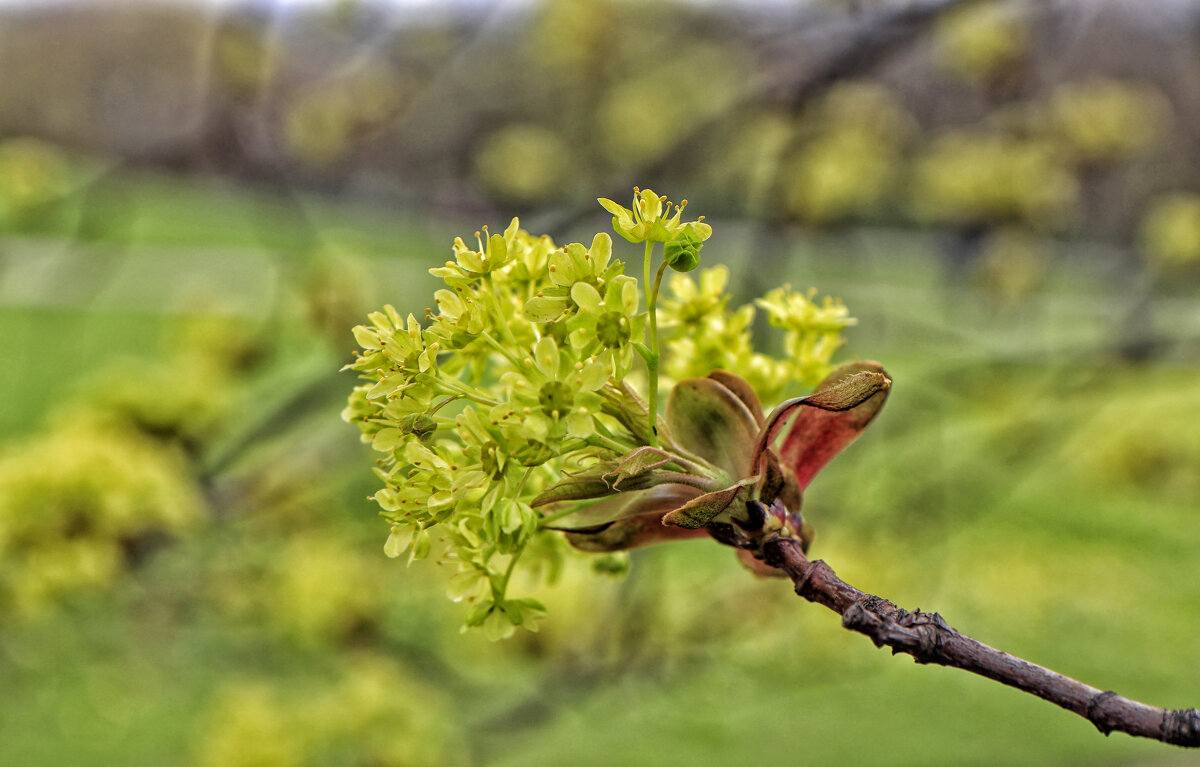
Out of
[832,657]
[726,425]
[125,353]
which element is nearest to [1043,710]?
[832,657]

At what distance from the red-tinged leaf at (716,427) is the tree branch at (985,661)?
0.10m

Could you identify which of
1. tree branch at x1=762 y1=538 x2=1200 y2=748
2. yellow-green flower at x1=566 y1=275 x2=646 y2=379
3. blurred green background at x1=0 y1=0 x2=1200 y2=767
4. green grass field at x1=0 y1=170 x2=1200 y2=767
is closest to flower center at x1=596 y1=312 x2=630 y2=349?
yellow-green flower at x1=566 y1=275 x2=646 y2=379

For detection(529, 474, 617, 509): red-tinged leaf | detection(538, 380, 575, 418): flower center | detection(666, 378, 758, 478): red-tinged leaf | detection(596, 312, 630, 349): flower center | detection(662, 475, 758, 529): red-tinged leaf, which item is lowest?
detection(662, 475, 758, 529): red-tinged leaf

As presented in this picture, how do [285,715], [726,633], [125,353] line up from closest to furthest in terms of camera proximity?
[285,715], [726,633], [125,353]

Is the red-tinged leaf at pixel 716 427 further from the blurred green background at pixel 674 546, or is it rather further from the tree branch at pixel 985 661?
the blurred green background at pixel 674 546

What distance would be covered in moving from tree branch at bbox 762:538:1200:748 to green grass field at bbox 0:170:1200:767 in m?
1.03

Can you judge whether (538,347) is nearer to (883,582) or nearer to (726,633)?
(726,633)

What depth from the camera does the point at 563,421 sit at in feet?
1.57

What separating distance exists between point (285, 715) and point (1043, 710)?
217cm

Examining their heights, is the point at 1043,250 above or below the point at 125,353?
below

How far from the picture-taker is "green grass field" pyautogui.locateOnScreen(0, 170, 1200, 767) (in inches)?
65.8

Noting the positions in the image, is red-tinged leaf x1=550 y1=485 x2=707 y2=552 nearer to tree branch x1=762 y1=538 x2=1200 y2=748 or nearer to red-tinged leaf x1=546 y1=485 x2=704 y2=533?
red-tinged leaf x1=546 y1=485 x2=704 y2=533

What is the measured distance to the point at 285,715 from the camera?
1510 mm

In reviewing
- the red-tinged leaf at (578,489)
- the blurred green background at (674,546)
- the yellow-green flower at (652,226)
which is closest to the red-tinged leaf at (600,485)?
the red-tinged leaf at (578,489)
